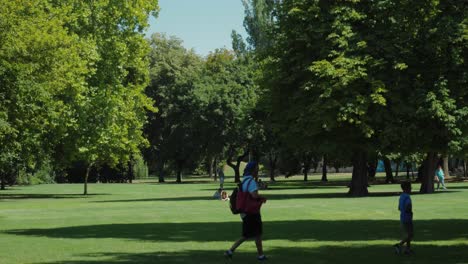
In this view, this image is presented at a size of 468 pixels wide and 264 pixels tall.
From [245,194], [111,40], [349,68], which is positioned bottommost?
[245,194]

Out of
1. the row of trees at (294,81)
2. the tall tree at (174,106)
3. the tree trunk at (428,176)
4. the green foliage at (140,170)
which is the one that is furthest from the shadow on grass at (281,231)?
the green foliage at (140,170)

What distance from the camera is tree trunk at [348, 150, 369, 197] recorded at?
4866cm

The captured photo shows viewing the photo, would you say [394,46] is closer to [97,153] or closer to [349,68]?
[349,68]

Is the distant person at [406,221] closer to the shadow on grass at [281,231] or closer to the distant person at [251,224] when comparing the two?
the distant person at [251,224]

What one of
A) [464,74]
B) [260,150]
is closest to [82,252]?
[464,74]

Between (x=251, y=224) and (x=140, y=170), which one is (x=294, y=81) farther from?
(x=140, y=170)

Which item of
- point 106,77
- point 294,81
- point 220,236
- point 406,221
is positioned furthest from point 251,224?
point 106,77

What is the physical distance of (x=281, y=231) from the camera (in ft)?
75.3

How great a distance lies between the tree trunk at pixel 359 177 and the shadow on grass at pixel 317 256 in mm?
30500

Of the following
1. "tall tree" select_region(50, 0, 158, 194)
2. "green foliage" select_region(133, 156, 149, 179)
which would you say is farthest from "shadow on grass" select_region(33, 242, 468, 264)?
"green foliage" select_region(133, 156, 149, 179)

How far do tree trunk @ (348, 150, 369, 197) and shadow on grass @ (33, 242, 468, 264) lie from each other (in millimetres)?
30500

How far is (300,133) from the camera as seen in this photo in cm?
4747

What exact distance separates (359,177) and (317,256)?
33.2 meters

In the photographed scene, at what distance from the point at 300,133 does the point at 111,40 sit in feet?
52.0
